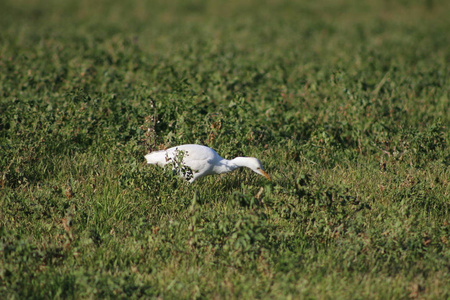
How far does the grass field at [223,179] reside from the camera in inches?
158

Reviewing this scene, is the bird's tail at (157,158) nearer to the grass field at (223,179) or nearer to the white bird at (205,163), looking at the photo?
the white bird at (205,163)

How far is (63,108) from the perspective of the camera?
23.2ft

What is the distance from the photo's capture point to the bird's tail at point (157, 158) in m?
5.66

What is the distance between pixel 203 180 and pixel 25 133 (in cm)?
235

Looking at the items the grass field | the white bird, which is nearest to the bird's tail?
the white bird

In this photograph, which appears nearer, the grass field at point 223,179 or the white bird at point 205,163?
the grass field at point 223,179

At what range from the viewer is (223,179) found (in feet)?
19.2

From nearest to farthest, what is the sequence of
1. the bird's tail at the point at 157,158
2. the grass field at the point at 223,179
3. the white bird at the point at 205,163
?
1. the grass field at the point at 223,179
2. the white bird at the point at 205,163
3. the bird's tail at the point at 157,158

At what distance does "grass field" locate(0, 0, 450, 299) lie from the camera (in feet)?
13.1

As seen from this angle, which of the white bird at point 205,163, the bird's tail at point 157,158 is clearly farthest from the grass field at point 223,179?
the bird's tail at point 157,158

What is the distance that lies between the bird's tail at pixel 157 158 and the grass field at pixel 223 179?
0.29 m

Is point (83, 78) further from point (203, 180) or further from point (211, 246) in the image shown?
point (211, 246)

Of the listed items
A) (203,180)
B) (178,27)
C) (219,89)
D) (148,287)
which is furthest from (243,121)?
(178,27)

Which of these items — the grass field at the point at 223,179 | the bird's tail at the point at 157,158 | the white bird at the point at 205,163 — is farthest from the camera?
the bird's tail at the point at 157,158
